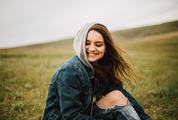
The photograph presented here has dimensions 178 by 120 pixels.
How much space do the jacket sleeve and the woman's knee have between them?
0.32 meters

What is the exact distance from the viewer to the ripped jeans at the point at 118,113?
3347mm

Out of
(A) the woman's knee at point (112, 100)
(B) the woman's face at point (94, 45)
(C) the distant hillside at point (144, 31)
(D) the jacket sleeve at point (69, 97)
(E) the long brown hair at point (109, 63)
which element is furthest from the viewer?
(C) the distant hillside at point (144, 31)

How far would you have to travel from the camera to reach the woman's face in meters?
3.61

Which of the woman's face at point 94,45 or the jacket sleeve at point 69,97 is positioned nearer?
the jacket sleeve at point 69,97

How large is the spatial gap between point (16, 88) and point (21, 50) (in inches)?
158

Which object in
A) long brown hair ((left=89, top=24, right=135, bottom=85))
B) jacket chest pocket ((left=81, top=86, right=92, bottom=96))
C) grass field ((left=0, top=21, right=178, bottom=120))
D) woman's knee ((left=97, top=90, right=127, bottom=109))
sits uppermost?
long brown hair ((left=89, top=24, right=135, bottom=85))

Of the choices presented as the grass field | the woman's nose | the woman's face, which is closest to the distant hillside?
the grass field

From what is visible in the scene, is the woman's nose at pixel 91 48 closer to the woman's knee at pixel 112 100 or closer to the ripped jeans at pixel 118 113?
the woman's knee at pixel 112 100

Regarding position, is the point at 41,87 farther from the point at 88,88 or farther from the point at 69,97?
the point at 69,97

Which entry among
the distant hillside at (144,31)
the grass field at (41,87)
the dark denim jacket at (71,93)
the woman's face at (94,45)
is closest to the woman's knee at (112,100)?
the dark denim jacket at (71,93)

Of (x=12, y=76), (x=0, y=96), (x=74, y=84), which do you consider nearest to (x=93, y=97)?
(x=74, y=84)

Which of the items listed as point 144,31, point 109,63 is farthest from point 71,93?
point 144,31

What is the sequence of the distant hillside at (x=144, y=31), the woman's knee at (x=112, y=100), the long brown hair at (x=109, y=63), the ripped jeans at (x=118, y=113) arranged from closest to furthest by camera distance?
the ripped jeans at (x=118, y=113) < the woman's knee at (x=112, y=100) < the long brown hair at (x=109, y=63) < the distant hillside at (x=144, y=31)

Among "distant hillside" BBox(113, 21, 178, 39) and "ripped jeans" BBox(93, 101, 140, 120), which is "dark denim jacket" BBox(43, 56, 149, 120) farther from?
"distant hillside" BBox(113, 21, 178, 39)
